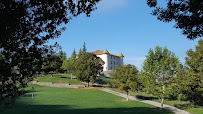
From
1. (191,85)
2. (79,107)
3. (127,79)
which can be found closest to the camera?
(79,107)

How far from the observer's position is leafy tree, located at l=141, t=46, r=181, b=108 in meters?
23.5

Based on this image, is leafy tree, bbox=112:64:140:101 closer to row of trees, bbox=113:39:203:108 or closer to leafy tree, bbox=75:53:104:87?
row of trees, bbox=113:39:203:108

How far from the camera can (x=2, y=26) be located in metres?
5.86

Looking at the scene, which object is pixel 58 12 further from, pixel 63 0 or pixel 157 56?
pixel 157 56

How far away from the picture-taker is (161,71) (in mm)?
23828

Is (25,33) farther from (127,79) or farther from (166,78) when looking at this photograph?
(127,79)

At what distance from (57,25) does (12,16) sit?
197cm

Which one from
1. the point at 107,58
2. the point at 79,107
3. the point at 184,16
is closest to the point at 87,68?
the point at 79,107

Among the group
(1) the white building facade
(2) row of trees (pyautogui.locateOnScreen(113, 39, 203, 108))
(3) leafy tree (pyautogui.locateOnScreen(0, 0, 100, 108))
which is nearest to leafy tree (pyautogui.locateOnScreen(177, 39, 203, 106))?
(2) row of trees (pyautogui.locateOnScreen(113, 39, 203, 108))

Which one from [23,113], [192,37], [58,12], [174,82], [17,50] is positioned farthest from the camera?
[174,82]

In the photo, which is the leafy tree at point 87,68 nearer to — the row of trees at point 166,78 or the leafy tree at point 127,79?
the leafy tree at point 127,79

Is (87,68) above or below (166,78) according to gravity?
above

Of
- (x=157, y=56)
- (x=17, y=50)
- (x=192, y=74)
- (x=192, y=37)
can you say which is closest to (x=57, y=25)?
(x=17, y=50)

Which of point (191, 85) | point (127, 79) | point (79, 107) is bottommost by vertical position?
point (79, 107)
